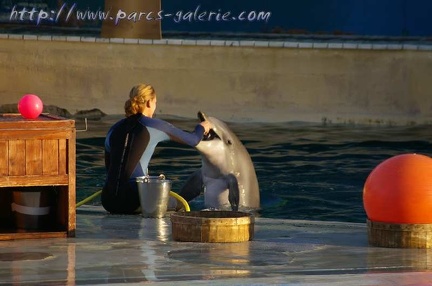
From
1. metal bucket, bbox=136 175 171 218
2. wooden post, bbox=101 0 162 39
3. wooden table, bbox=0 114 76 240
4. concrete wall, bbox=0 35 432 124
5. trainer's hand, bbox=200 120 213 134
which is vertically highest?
wooden post, bbox=101 0 162 39

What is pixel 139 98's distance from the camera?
34.7ft

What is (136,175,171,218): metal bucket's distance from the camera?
10.2m

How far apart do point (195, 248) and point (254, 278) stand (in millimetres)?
1133

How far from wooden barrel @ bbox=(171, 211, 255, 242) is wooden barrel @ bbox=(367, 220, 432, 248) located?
93cm

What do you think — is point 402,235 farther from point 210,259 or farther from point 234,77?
point 234,77

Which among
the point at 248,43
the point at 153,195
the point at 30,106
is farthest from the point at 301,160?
the point at 30,106

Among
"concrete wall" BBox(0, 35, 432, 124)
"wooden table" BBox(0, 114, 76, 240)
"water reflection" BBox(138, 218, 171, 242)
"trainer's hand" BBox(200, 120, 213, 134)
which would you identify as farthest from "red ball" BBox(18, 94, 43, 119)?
"concrete wall" BBox(0, 35, 432, 124)

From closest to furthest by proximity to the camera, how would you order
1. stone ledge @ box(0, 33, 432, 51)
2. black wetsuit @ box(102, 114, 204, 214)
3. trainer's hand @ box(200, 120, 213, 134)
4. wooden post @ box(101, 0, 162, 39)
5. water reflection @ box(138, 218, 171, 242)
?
water reflection @ box(138, 218, 171, 242), black wetsuit @ box(102, 114, 204, 214), trainer's hand @ box(200, 120, 213, 134), stone ledge @ box(0, 33, 432, 51), wooden post @ box(101, 0, 162, 39)

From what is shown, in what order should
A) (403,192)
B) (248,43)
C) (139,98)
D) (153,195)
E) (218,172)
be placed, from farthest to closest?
(248,43), (218,172), (139,98), (153,195), (403,192)

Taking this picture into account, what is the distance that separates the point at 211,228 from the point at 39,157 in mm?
1339

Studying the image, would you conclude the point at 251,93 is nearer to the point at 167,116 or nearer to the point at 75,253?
the point at 167,116

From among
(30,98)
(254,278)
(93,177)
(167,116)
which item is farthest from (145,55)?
(254,278)

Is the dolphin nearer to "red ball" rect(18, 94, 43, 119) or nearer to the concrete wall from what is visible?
"red ball" rect(18, 94, 43, 119)

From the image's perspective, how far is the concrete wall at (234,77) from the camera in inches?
880
